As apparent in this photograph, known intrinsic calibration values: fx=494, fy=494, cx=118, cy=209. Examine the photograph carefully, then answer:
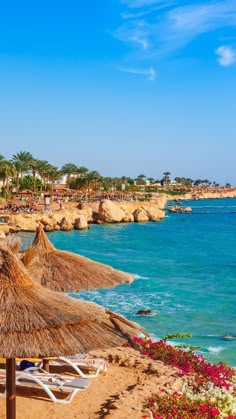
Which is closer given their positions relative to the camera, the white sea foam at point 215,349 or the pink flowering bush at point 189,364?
the pink flowering bush at point 189,364

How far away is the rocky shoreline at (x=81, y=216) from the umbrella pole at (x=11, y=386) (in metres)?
40.5

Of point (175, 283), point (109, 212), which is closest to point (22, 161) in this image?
point (109, 212)

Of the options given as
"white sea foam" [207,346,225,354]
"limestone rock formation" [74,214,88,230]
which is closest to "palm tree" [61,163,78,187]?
"limestone rock formation" [74,214,88,230]

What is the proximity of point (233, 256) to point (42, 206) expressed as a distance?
35596 millimetres

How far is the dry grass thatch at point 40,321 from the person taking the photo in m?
6.00

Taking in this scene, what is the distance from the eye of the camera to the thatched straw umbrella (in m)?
6.01

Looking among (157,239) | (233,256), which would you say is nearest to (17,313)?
(233,256)

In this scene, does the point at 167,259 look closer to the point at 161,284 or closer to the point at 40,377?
the point at 161,284

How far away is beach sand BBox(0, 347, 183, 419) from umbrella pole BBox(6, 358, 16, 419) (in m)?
1.80

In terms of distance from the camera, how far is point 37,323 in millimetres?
6074

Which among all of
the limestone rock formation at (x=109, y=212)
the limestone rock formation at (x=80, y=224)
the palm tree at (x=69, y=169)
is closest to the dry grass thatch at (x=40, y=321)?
the limestone rock formation at (x=80, y=224)

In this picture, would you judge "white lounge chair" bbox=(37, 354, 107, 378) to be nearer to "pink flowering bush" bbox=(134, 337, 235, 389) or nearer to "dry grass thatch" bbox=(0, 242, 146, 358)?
"pink flowering bush" bbox=(134, 337, 235, 389)

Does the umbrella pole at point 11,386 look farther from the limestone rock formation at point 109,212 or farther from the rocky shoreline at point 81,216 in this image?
the limestone rock formation at point 109,212

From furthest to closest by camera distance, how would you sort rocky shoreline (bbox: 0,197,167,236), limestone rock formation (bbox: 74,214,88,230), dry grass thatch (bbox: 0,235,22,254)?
limestone rock formation (bbox: 74,214,88,230)
rocky shoreline (bbox: 0,197,167,236)
dry grass thatch (bbox: 0,235,22,254)
